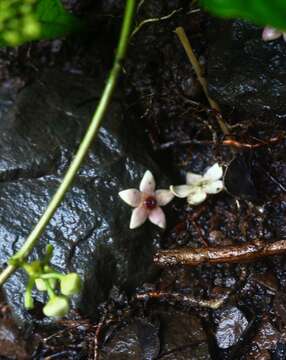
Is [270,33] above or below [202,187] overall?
above

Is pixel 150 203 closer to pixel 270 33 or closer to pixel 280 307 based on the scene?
pixel 280 307

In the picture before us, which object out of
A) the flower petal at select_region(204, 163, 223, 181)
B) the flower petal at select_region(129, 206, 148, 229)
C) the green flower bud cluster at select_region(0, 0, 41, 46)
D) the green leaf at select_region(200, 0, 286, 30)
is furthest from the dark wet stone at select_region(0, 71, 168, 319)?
the green leaf at select_region(200, 0, 286, 30)

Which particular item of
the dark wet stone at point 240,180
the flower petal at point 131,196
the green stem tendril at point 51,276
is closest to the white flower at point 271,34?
the dark wet stone at point 240,180

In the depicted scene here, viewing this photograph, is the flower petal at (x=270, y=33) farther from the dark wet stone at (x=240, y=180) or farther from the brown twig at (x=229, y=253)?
the brown twig at (x=229, y=253)

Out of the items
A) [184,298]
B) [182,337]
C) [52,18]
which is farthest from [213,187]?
[52,18]

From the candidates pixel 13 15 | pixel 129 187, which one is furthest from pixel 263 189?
pixel 13 15
